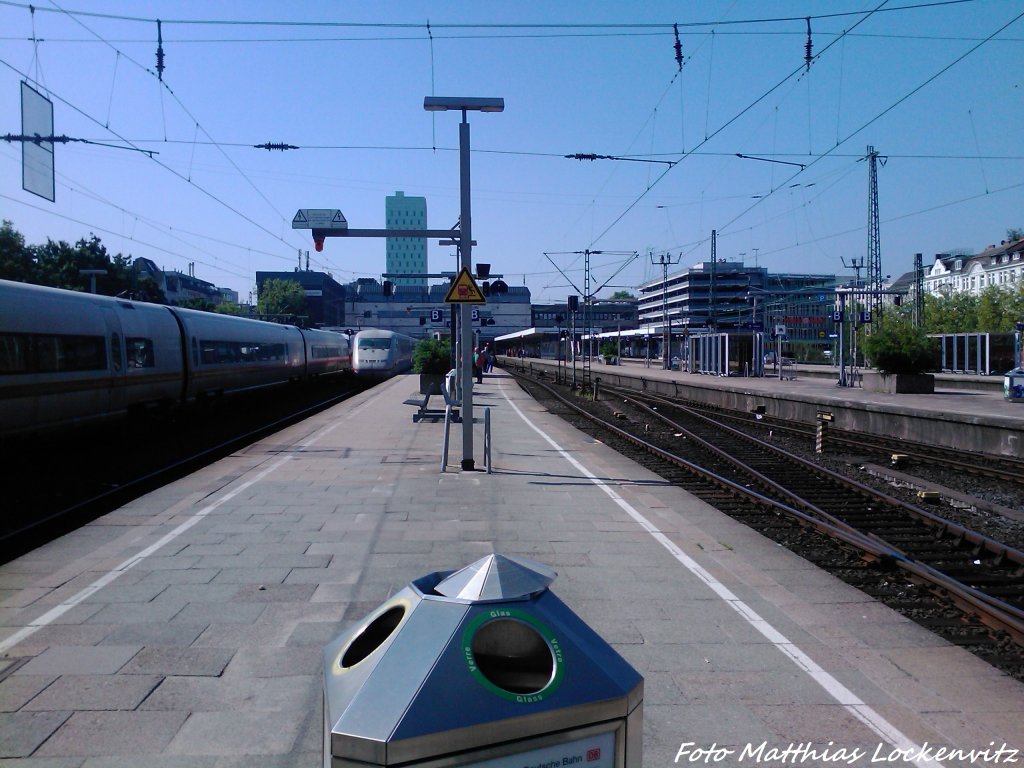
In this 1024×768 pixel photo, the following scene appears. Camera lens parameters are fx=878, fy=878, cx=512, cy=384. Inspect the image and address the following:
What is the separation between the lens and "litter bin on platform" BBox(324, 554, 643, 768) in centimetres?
202

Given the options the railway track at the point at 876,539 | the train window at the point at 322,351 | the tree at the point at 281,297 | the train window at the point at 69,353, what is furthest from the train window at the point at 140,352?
the tree at the point at 281,297

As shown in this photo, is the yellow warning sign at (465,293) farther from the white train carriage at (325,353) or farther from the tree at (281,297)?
the tree at (281,297)

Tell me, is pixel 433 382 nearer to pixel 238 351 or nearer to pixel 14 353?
pixel 238 351

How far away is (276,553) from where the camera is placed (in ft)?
25.9

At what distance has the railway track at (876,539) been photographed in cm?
637

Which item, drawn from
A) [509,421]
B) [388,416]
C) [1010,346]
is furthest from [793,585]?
[1010,346]

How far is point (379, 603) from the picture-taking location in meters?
6.32

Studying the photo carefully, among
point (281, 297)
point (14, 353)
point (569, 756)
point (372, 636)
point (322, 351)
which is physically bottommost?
point (569, 756)

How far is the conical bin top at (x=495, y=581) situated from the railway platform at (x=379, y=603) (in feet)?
6.17

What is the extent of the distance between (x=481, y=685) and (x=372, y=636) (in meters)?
0.52

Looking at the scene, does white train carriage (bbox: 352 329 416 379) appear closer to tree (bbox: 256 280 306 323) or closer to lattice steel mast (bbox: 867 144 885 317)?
lattice steel mast (bbox: 867 144 885 317)

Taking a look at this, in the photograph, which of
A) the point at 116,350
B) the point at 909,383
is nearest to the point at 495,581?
the point at 116,350

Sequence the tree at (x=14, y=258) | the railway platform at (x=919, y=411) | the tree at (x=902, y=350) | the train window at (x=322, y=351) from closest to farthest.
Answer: the railway platform at (x=919, y=411) < the tree at (x=902, y=350) < the tree at (x=14, y=258) < the train window at (x=322, y=351)

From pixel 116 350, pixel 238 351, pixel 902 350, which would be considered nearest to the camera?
pixel 116 350
